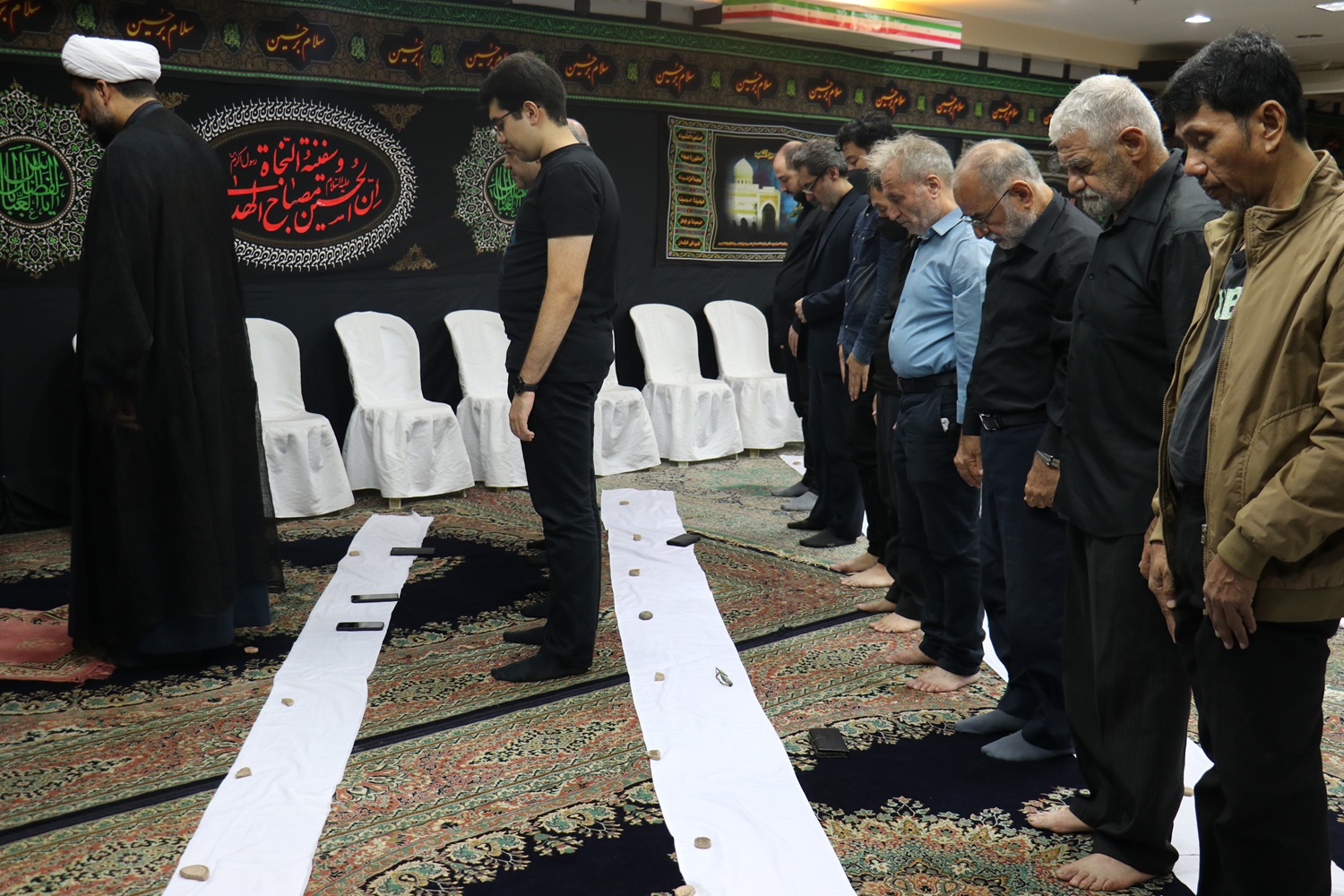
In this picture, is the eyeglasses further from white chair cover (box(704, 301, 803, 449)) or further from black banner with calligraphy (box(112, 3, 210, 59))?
white chair cover (box(704, 301, 803, 449))

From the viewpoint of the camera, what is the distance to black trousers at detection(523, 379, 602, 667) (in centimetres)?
326

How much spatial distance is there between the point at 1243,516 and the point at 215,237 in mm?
2882

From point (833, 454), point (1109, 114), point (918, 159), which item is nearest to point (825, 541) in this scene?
point (833, 454)

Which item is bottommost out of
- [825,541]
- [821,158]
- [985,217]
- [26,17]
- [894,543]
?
[825,541]

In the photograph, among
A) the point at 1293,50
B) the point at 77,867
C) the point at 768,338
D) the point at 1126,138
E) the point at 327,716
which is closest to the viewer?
the point at 1126,138

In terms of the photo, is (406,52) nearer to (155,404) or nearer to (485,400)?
(485,400)

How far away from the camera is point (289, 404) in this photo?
18.7 feet

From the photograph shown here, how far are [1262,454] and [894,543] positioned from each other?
8.56ft

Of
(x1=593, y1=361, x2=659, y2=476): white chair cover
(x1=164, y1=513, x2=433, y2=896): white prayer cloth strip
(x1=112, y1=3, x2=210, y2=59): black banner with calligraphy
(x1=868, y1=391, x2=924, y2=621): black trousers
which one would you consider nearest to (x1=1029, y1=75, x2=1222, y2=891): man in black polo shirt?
(x1=868, y1=391, x2=924, y2=621): black trousers

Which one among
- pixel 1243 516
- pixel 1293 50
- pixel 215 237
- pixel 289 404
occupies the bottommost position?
pixel 289 404

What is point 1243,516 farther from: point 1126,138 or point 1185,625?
point 1126,138

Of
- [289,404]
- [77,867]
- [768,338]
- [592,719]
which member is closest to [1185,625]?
[592,719]

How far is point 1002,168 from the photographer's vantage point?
2.67 meters

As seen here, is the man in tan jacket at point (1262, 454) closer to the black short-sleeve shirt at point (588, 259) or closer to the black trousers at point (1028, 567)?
the black trousers at point (1028, 567)
